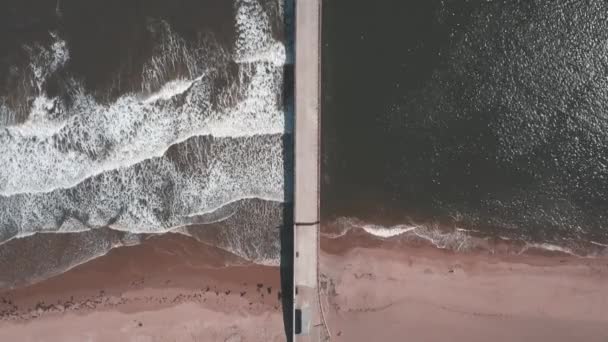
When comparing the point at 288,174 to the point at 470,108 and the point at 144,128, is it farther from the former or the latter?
the point at 470,108

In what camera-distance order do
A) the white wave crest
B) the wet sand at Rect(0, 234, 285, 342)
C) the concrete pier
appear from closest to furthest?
the concrete pier
the wet sand at Rect(0, 234, 285, 342)
the white wave crest

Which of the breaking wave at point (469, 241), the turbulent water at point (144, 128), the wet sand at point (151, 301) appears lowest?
the wet sand at point (151, 301)

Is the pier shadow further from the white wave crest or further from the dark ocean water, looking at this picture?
the dark ocean water

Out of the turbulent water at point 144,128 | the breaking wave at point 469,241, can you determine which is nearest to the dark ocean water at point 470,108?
the breaking wave at point 469,241

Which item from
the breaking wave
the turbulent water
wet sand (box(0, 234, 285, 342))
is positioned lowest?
wet sand (box(0, 234, 285, 342))

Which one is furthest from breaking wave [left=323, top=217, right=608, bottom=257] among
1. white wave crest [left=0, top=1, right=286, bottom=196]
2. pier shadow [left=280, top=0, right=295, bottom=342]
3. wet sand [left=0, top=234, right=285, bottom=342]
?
white wave crest [left=0, top=1, right=286, bottom=196]

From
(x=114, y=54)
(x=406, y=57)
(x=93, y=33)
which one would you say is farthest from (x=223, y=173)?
(x=406, y=57)

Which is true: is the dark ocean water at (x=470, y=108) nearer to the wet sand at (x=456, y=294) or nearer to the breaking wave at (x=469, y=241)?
the breaking wave at (x=469, y=241)

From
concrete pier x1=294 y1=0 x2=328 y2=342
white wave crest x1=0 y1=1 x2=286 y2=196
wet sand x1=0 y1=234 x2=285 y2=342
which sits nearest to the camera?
concrete pier x1=294 y1=0 x2=328 y2=342
